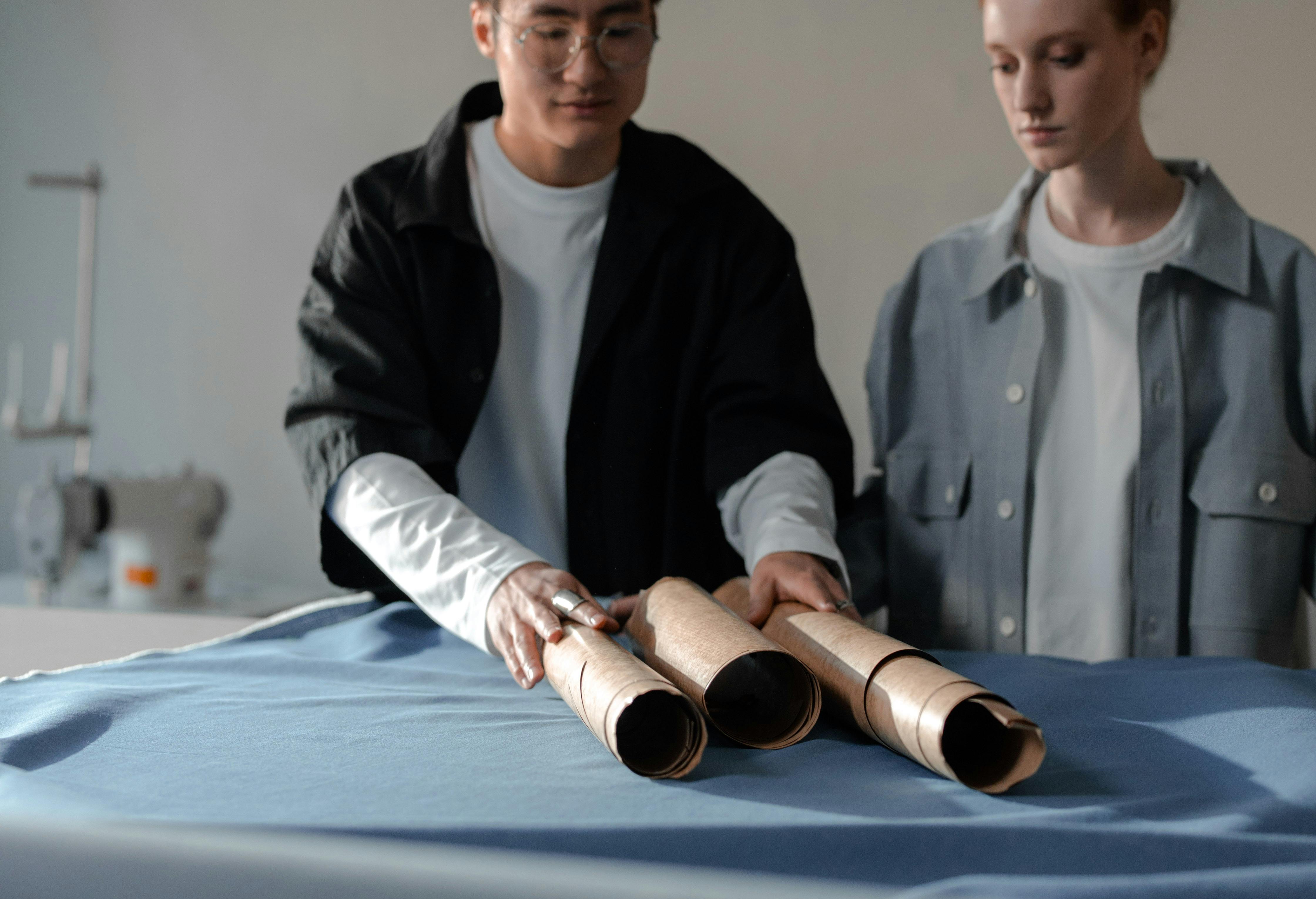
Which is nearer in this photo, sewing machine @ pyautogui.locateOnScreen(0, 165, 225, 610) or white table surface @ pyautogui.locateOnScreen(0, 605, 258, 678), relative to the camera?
white table surface @ pyautogui.locateOnScreen(0, 605, 258, 678)

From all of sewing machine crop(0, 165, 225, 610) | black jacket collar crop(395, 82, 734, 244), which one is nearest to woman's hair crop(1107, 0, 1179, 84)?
black jacket collar crop(395, 82, 734, 244)

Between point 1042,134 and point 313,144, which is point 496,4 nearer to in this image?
point 1042,134

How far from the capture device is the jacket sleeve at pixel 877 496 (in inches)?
53.7

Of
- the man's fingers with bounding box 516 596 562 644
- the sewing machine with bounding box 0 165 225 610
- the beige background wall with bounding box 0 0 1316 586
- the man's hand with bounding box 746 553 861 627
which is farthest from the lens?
the sewing machine with bounding box 0 165 225 610

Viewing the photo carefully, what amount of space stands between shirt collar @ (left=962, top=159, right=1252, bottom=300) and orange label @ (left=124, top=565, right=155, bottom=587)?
148 cm

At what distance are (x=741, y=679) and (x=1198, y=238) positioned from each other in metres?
0.84

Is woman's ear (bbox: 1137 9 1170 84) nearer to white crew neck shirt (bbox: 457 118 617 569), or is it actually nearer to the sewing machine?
white crew neck shirt (bbox: 457 118 617 569)

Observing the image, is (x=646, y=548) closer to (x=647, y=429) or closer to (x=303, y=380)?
(x=647, y=429)

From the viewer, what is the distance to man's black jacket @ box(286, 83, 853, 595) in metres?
1.26

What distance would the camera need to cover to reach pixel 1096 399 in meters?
1.29

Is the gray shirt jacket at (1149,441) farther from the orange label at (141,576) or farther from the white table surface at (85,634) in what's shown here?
the orange label at (141,576)

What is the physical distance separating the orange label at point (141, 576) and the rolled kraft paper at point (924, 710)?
58.2 inches

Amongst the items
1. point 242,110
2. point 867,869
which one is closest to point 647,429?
point 867,869

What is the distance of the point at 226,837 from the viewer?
0.49 metres
